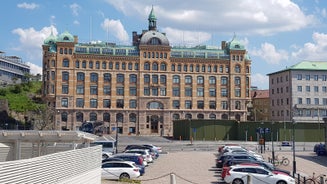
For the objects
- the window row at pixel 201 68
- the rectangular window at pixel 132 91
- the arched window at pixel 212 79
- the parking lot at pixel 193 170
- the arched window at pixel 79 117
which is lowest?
the parking lot at pixel 193 170

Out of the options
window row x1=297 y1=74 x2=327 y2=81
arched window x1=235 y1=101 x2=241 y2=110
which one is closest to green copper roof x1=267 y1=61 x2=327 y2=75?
window row x1=297 y1=74 x2=327 y2=81

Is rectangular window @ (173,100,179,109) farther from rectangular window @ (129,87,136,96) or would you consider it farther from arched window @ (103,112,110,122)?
arched window @ (103,112,110,122)

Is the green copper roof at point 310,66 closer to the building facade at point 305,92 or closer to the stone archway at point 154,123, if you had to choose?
the building facade at point 305,92

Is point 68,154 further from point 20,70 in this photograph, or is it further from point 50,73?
point 20,70

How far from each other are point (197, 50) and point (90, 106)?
1193 inches

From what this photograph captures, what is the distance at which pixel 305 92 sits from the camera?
395ft

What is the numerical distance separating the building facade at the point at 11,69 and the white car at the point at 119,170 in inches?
4159

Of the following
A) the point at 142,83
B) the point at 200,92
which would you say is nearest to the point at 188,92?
the point at 200,92

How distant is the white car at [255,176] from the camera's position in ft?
103

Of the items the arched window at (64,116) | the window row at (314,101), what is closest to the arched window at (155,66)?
the arched window at (64,116)

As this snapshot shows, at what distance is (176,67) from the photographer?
122562mm

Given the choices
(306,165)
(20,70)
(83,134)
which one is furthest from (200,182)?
(20,70)

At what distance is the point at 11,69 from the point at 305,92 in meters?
83.3

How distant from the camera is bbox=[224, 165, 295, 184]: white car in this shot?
31489mm
